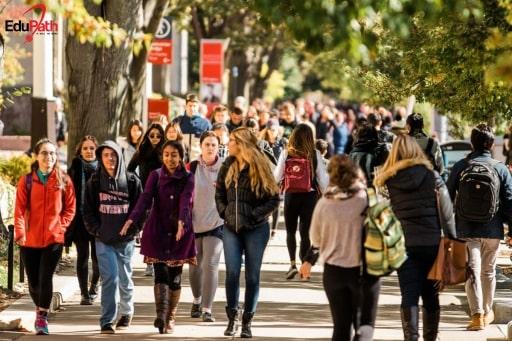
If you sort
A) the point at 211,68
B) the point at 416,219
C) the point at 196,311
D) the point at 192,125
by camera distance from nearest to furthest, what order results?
the point at 416,219 < the point at 196,311 < the point at 192,125 < the point at 211,68

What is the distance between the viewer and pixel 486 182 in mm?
13023

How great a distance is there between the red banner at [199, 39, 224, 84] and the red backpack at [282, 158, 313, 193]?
82.6 feet

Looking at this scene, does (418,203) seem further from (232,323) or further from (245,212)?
(232,323)

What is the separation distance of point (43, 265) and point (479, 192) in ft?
13.2

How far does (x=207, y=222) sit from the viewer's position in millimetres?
13148

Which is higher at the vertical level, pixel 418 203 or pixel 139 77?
pixel 139 77

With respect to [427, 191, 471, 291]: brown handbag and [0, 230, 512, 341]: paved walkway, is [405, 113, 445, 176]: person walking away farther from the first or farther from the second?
[427, 191, 471, 291]: brown handbag

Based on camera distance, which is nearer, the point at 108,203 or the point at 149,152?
the point at 108,203

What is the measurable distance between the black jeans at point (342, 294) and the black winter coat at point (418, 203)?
108cm

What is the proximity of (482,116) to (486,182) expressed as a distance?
12.0ft

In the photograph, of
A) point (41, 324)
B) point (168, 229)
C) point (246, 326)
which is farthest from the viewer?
point (168, 229)

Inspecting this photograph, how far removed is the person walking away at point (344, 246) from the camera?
9.77 m

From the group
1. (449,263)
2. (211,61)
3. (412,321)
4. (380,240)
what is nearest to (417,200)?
(449,263)

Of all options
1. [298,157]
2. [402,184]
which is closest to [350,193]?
[402,184]
